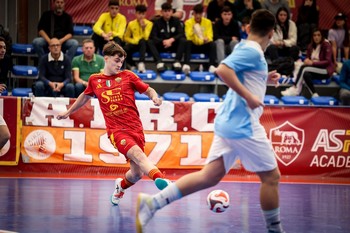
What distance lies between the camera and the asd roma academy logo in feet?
40.3

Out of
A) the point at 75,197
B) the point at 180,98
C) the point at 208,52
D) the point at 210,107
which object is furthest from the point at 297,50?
the point at 75,197

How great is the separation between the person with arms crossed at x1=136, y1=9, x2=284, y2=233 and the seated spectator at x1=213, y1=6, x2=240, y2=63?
30.8 ft

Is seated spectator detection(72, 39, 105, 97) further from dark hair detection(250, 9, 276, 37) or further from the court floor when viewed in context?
dark hair detection(250, 9, 276, 37)

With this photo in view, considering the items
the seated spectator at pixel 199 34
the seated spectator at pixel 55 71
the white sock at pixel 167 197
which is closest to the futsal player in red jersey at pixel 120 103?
the white sock at pixel 167 197

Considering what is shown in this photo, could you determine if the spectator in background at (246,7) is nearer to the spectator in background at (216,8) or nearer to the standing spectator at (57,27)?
the spectator in background at (216,8)

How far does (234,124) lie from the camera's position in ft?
19.3

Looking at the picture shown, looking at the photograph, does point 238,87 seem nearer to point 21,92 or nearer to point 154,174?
point 154,174

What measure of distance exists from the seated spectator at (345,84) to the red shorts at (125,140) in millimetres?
7773

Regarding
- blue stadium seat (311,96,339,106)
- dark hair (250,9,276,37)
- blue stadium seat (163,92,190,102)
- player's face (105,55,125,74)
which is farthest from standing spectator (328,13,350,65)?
dark hair (250,9,276,37)

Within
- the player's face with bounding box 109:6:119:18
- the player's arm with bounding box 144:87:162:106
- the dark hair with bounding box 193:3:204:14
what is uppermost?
the dark hair with bounding box 193:3:204:14

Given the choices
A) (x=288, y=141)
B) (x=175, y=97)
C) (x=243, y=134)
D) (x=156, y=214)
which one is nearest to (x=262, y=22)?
(x=243, y=134)

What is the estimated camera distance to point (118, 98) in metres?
8.24

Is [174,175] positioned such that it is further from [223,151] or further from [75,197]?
[223,151]

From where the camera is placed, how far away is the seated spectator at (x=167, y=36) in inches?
605
